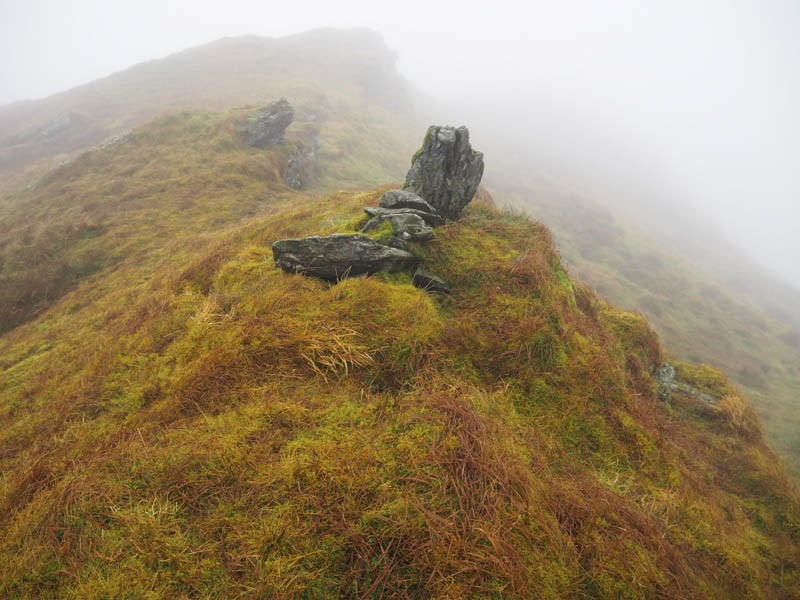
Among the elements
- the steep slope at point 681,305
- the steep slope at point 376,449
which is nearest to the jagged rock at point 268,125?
the steep slope at point 376,449

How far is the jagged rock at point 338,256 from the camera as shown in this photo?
503 centimetres

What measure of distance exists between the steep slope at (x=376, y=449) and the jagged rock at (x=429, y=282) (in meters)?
0.20

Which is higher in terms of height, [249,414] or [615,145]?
[249,414]

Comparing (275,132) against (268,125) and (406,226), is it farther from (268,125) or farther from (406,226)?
(406,226)

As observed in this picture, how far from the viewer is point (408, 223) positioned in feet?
18.8

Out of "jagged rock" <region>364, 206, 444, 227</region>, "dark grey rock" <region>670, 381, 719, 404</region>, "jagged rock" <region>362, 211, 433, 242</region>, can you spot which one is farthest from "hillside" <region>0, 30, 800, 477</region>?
"jagged rock" <region>362, 211, 433, 242</region>

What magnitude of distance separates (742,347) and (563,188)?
2831 centimetres


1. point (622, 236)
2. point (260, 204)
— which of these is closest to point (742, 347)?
point (622, 236)

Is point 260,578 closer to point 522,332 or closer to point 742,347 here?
point 522,332

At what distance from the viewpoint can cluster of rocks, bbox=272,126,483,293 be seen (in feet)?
16.6

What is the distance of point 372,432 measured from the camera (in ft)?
9.77

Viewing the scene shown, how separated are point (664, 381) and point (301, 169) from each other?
61.2ft

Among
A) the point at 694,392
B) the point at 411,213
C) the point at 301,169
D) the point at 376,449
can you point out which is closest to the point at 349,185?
the point at 301,169

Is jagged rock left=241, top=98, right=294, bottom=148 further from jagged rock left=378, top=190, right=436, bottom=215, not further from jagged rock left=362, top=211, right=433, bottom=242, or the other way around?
jagged rock left=362, top=211, right=433, bottom=242
